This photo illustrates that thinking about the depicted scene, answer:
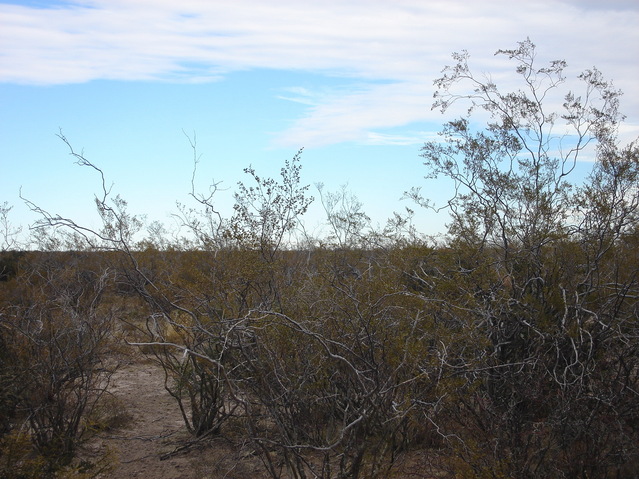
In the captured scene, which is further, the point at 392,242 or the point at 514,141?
the point at 392,242

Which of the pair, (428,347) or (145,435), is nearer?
(428,347)

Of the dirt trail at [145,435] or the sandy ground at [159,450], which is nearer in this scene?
the sandy ground at [159,450]

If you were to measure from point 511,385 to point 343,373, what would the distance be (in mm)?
1523

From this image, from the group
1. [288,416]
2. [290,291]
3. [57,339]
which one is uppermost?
[290,291]

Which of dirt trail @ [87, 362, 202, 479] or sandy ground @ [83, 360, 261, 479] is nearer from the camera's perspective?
sandy ground @ [83, 360, 261, 479]

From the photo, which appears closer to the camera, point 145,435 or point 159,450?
point 159,450

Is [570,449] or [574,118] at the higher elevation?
[574,118]

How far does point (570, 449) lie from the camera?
17.7 feet

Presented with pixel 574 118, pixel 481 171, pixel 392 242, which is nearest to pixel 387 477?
pixel 481 171

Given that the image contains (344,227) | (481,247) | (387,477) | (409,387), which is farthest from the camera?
(344,227)

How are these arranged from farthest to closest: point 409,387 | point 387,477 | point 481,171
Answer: point 481,171 → point 409,387 → point 387,477

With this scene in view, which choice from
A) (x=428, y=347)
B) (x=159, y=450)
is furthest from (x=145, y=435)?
(x=428, y=347)

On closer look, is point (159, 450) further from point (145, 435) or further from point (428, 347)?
point (428, 347)

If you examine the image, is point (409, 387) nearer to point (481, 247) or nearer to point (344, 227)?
point (481, 247)
